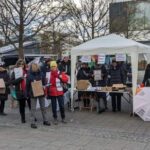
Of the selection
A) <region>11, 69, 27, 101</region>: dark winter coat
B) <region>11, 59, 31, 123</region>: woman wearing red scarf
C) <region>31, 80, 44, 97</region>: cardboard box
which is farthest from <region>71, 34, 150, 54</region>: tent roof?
<region>31, 80, 44, 97</region>: cardboard box

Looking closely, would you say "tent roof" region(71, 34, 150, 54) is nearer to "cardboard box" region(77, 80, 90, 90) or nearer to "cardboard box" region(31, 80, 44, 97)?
"cardboard box" region(77, 80, 90, 90)

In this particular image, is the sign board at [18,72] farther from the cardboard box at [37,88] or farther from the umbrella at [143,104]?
the umbrella at [143,104]

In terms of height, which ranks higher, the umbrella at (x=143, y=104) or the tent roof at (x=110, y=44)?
the tent roof at (x=110, y=44)

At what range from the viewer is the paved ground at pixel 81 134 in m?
8.78

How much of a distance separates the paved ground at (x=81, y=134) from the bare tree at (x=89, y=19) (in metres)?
18.5

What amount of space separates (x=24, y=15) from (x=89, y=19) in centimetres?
975

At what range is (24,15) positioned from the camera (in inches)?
859

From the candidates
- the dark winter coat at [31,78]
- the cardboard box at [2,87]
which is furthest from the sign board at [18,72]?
the cardboard box at [2,87]

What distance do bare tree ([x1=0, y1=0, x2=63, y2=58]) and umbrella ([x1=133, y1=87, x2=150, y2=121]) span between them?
10759mm

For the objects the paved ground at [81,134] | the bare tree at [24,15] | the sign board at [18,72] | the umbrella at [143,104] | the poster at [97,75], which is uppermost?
the bare tree at [24,15]

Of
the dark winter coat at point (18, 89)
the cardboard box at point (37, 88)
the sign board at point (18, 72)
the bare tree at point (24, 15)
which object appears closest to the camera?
the cardboard box at point (37, 88)

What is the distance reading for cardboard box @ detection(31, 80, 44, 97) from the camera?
11.0 meters

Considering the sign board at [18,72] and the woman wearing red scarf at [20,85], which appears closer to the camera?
the woman wearing red scarf at [20,85]


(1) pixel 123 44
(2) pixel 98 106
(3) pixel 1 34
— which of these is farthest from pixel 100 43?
(3) pixel 1 34
